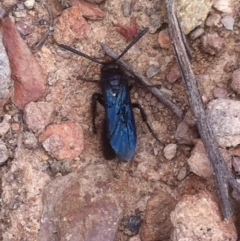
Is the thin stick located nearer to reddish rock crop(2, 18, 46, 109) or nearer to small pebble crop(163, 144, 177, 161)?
small pebble crop(163, 144, 177, 161)

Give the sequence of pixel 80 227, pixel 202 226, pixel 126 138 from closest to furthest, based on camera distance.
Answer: pixel 202 226 < pixel 80 227 < pixel 126 138

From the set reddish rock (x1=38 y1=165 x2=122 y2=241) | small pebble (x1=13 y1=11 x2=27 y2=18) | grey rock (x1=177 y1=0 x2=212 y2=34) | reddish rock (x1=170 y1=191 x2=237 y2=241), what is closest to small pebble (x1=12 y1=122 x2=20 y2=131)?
reddish rock (x1=38 y1=165 x2=122 y2=241)

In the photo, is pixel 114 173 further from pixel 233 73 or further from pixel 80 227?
pixel 233 73

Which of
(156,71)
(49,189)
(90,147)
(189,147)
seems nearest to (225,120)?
(189,147)

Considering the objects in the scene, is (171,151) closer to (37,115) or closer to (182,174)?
(182,174)

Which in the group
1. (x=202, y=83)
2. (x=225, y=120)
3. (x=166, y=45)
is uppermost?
(x=166, y=45)

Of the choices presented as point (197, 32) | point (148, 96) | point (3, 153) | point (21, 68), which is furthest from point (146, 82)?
point (3, 153)

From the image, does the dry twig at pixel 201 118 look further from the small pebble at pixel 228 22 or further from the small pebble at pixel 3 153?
the small pebble at pixel 3 153
